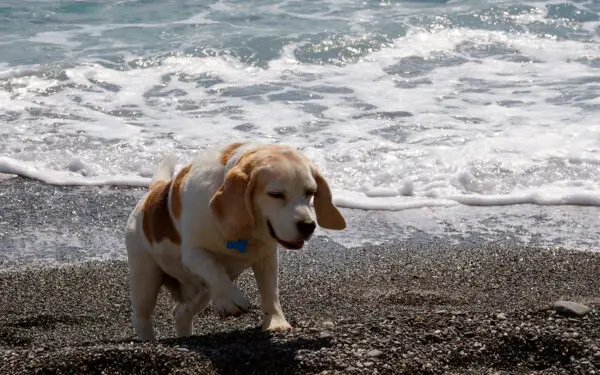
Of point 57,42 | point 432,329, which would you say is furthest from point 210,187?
point 57,42

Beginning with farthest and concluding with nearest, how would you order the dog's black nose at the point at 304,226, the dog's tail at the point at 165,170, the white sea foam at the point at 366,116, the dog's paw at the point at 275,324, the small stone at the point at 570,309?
1. the white sea foam at the point at 366,116
2. the dog's tail at the point at 165,170
3. the small stone at the point at 570,309
4. the dog's paw at the point at 275,324
5. the dog's black nose at the point at 304,226

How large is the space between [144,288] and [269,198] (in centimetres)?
111

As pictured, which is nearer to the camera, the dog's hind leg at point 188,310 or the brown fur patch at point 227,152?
the brown fur patch at point 227,152

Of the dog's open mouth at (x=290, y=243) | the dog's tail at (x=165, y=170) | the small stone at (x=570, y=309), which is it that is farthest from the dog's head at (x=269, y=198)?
the small stone at (x=570, y=309)

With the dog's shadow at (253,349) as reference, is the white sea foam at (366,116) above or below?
below

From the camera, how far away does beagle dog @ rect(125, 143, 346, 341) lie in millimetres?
4340

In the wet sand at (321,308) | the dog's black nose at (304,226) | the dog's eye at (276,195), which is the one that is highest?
the dog's eye at (276,195)

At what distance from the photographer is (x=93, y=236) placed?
7.60m

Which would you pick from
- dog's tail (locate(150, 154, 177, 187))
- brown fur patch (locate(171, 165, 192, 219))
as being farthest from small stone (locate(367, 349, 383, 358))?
dog's tail (locate(150, 154, 177, 187))

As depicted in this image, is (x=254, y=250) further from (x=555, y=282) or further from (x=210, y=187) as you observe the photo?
(x=555, y=282)

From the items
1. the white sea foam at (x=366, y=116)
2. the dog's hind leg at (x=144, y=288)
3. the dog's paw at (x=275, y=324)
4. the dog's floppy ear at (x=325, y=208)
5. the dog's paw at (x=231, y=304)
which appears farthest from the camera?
the white sea foam at (x=366, y=116)

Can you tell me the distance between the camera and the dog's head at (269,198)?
14.1 feet

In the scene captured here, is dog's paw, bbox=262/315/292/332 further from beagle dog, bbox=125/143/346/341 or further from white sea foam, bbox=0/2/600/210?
white sea foam, bbox=0/2/600/210

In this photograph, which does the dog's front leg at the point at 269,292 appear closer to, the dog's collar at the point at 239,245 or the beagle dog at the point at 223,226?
the beagle dog at the point at 223,226
